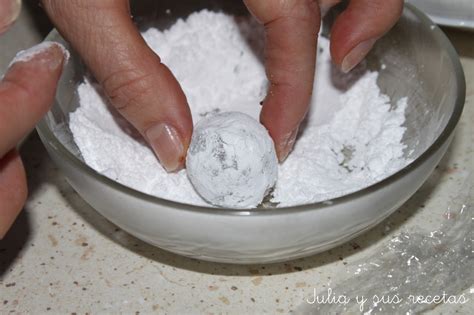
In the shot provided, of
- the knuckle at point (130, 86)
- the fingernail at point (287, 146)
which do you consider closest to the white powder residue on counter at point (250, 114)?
the fingernail at point (287, 146)

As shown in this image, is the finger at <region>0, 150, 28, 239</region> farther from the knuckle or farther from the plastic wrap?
the plastic wrap

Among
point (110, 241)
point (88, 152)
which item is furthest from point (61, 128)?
point (110, 241)

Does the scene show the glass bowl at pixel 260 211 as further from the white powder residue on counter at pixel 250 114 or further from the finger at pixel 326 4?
the finger at pixel 326 4

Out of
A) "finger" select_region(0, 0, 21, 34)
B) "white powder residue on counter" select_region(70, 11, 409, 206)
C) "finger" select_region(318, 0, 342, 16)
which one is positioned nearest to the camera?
"finger" select_region(0, 0, 21, 34)

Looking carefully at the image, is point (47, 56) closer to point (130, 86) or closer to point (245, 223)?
point (130, 86)

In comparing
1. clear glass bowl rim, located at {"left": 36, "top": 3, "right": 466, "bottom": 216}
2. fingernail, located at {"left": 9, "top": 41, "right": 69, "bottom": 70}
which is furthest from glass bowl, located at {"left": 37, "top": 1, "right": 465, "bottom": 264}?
fingernail, located at {"left": 9, "top": 41, "right": 69, "bottom": 70}

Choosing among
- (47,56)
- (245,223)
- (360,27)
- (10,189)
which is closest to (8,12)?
(47,56)
